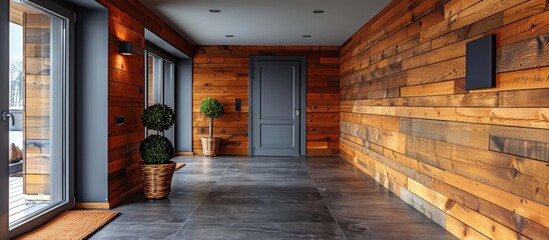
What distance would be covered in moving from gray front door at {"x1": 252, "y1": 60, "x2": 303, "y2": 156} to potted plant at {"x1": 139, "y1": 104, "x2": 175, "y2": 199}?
14.8 ft

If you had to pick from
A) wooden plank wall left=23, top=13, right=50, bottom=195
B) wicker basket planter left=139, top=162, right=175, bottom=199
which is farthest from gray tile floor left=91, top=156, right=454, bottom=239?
wooden plank wall left=23, top=13, right=50, bottom=195

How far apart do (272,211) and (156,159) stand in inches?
55.5

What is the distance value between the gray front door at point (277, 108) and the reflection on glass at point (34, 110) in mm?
5388

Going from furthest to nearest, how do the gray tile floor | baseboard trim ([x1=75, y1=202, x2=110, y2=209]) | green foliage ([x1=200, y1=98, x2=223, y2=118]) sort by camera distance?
green foliage ([x1=200, y1=98, x2=223, y2=118])
baseboard trim ([x1=75, y1=202, x2=110, y2=209])
the gray tile floor

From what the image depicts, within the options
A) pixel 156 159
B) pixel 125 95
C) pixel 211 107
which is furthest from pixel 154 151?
pixel 211 107

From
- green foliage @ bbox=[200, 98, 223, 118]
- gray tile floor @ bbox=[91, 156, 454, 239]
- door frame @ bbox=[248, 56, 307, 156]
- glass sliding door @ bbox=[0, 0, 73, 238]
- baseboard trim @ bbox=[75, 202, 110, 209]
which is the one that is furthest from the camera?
door frame @ bbox=[248, 56, 307, 156]

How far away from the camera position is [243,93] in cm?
916

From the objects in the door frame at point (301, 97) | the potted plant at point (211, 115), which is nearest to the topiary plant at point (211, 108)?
the potted plant at point (211, 115)

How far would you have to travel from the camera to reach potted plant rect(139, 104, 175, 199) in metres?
4.54

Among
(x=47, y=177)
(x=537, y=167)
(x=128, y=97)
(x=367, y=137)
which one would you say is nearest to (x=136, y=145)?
(x=128, y=97)

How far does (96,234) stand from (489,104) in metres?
3.08

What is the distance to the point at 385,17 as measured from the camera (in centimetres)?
562

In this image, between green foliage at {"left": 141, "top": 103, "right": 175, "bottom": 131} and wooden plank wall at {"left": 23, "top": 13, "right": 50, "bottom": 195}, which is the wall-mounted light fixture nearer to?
green foliage at {"left": 141, "top": 103, "right": 175, "bottom": 131}

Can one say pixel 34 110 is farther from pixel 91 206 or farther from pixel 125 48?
pixel 125 48
